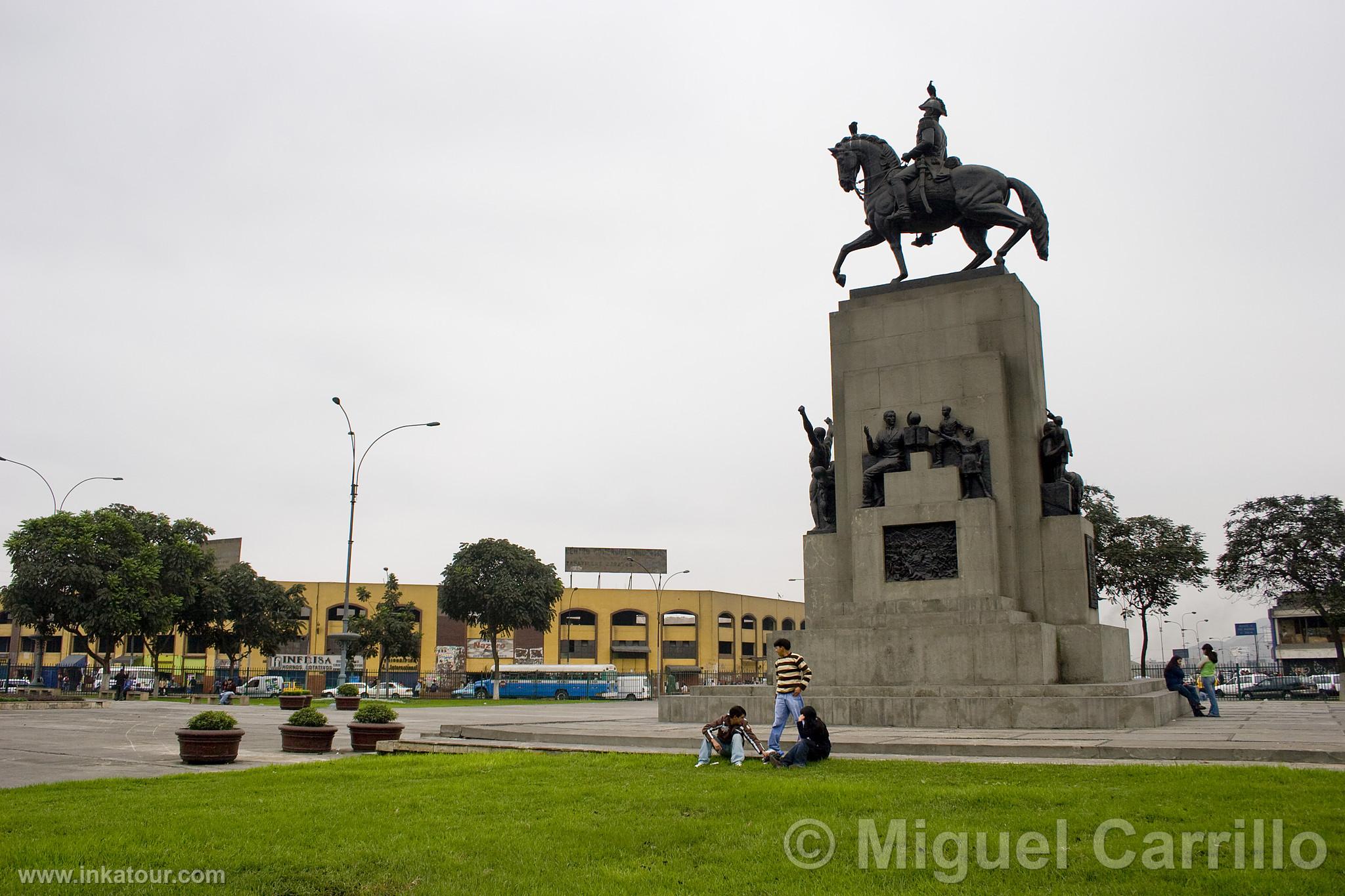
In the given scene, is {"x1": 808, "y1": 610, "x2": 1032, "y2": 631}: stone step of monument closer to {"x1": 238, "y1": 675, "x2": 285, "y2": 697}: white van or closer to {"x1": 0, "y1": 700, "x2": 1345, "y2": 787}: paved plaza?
{"x1": 0, "y1": 700, "x2": 1345, "y2": 787}: paved plaza

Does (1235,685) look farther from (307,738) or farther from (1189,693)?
(307,738)

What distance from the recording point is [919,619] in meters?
19.8

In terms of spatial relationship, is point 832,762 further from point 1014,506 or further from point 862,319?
point 862,319

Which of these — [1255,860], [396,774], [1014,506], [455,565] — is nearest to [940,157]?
[1014,506]

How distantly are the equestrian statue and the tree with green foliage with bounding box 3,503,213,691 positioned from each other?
4499cm

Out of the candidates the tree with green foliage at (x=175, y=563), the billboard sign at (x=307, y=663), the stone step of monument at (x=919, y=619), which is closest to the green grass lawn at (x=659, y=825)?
the stone step of monument at (x=919, y=619)

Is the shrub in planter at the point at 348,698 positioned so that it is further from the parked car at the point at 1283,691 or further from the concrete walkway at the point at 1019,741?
the parked car at the point at 1283,691

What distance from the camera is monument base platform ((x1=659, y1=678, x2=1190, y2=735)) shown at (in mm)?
17047

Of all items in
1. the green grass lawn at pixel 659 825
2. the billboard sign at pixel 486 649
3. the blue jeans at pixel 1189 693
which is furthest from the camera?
the billboard sign at pixel 486 649

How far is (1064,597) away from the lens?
790 inches

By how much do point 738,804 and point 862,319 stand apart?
48.7 ft

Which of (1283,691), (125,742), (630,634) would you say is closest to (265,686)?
(630,634)

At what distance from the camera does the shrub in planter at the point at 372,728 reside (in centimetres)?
1925

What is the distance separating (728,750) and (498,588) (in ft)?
195
